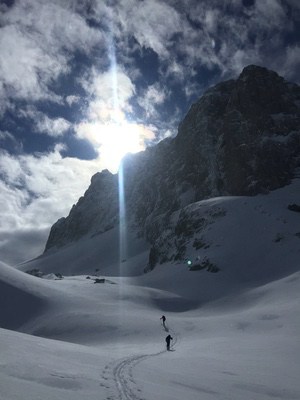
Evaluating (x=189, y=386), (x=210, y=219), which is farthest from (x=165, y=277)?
(x=189, y=386)

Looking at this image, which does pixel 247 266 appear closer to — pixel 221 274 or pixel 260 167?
pixel 221 274

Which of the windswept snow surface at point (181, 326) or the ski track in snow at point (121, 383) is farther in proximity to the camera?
the windswept snow surface at point (181, 326)

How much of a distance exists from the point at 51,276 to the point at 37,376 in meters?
76.7

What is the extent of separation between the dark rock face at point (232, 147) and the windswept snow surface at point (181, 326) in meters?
12.5

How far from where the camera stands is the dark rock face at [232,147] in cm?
11956

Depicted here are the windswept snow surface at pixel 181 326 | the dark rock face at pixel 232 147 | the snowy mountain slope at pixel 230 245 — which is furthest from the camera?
the dark rock face at pixel 232 147

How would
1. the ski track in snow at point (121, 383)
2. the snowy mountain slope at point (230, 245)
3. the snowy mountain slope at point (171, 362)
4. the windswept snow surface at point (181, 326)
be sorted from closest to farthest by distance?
the ski track in snow at point (121, 383) → the snowy mountain slope at point (171, 362) → the windswept snow surface at point (181, 326) → the snowy mountain slope at point (230, 245)

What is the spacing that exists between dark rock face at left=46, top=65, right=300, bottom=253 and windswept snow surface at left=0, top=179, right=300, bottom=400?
1250cm

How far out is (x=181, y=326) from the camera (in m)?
42.9

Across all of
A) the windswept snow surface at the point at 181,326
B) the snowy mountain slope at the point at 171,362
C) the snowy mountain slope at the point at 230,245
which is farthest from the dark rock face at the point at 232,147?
the snowy mountain slope at the point at 171,362

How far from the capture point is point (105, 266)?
503 feet

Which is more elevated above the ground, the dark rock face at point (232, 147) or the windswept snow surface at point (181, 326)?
the dark rock face at point (232, 147)

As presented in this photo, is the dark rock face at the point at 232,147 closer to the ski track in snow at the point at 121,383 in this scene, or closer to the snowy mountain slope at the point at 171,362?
the snowy mountain slope at the point at 171,362

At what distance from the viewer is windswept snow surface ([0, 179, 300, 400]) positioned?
41.8 ft
